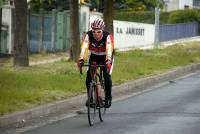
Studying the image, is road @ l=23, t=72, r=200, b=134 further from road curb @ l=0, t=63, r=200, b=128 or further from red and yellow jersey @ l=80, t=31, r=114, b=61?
red and yellow jersey @ l=80, t=31, r=114, b=61

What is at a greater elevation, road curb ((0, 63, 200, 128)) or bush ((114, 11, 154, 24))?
bush ((114, 11, 154, 24))

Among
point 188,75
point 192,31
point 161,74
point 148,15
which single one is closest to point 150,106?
point 161,74

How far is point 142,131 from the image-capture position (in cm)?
1013

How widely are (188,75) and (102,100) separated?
31.5 ft

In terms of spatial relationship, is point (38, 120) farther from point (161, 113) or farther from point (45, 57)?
point (45, 57)

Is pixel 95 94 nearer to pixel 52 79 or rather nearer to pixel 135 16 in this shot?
pixel 52 79

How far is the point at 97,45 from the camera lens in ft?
36.8

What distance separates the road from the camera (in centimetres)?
1030

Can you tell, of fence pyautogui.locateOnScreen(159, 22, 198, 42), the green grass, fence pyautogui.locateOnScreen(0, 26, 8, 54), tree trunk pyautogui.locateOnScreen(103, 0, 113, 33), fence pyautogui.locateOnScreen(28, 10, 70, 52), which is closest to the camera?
the green grass

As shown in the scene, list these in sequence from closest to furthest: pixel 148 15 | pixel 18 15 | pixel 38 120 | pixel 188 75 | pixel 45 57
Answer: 1. pixel 38 120
2. pixel 18 15
3. pixel 188 75
4. pixel 45 57
5. pixel 148 15

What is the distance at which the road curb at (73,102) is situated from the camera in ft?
35.9

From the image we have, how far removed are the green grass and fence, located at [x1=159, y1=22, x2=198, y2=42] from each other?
17858mm

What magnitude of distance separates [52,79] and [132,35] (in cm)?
2232

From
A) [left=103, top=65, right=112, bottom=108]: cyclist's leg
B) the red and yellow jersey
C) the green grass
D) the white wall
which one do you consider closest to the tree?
the green grass
